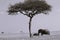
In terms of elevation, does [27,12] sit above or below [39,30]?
above

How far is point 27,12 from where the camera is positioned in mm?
16641

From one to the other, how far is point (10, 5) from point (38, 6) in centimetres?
243

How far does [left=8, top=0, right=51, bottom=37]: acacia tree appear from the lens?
1608cm

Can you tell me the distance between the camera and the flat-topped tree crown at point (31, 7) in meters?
16.1

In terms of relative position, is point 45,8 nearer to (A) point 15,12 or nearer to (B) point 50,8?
(B) point 50,8

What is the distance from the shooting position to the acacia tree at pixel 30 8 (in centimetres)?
1608

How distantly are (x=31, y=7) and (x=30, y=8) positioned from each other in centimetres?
12

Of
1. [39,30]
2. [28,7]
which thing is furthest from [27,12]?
[39,30]

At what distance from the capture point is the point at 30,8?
16125 mm

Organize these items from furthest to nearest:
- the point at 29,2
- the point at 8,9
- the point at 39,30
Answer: the point at 39,30 → the point at 8,9 → the point at 29,2

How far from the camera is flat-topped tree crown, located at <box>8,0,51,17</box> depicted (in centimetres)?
1608

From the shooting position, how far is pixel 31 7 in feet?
53.0

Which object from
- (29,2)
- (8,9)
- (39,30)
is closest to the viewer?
(29,2)

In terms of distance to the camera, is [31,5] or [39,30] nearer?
[31,5]
